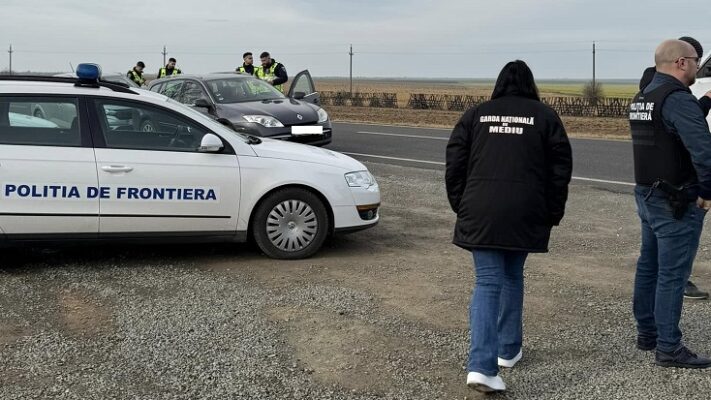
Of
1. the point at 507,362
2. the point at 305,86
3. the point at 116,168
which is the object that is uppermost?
the point at 305,86

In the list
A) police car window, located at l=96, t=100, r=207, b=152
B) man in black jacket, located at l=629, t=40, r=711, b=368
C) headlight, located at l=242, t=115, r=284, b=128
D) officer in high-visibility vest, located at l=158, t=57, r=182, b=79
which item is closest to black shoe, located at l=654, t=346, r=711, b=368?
man in black jacket, located at l=629, t=40, r=711, b=368

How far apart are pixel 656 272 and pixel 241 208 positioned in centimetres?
328

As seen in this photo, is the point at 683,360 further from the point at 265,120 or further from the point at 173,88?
the point at 173,88

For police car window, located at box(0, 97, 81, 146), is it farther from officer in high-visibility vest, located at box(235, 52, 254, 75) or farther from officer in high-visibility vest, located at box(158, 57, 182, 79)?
officer in high-visibility vest, located at box(158, 57, 182, 79)

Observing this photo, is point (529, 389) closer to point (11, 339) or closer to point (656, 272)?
point (656, 272)

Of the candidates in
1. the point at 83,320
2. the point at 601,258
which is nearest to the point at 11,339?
the point at 83,320

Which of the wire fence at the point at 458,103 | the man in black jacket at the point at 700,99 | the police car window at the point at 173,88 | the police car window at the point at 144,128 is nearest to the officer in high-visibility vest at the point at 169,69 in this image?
the police car window at the point at 173,88

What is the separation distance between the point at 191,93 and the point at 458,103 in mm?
20914

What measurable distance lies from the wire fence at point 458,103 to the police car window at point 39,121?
1881 centimetres

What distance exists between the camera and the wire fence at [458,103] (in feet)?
90.6

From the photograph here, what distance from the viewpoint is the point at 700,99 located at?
5086 mm

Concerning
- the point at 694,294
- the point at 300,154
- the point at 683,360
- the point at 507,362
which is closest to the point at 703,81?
the point at 694,294

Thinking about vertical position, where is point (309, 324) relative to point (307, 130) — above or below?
below

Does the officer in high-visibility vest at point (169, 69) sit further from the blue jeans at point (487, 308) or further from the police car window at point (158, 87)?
the blue jeans at point (487, 308)
